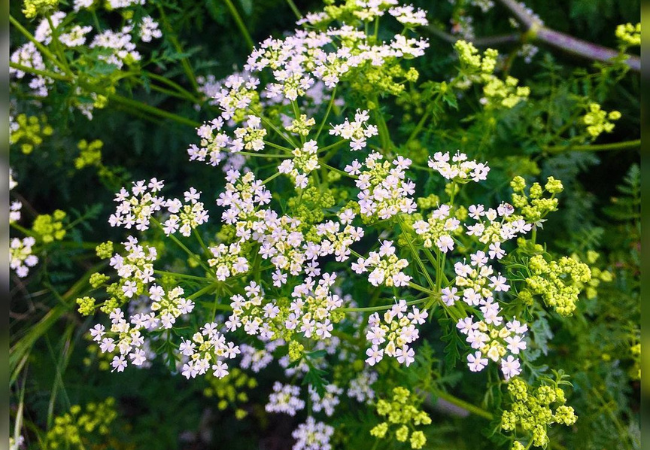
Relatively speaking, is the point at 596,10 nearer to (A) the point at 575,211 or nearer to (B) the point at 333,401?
(A) the point at 575,211

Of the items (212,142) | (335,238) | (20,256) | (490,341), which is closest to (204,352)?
(335,238)

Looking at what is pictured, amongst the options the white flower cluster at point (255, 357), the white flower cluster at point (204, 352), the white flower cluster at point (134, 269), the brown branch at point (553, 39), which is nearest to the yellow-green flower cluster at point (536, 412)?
the white flower cluster at point (204, 352)

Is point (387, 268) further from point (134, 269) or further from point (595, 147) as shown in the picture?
point (595, 147)

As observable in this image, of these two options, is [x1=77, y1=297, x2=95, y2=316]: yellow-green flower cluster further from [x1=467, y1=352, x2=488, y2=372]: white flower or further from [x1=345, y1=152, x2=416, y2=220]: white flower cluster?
[x1=467, y1=352, x2=488, y2=372]: white flower

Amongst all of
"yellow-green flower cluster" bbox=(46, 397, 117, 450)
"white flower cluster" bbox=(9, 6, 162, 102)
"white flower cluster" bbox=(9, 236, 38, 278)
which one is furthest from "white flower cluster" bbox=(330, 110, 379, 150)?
"yellow-green flower cluster" bbox=(46, 397, 117, 450)

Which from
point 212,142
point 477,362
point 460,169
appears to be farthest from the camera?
point 212,142
